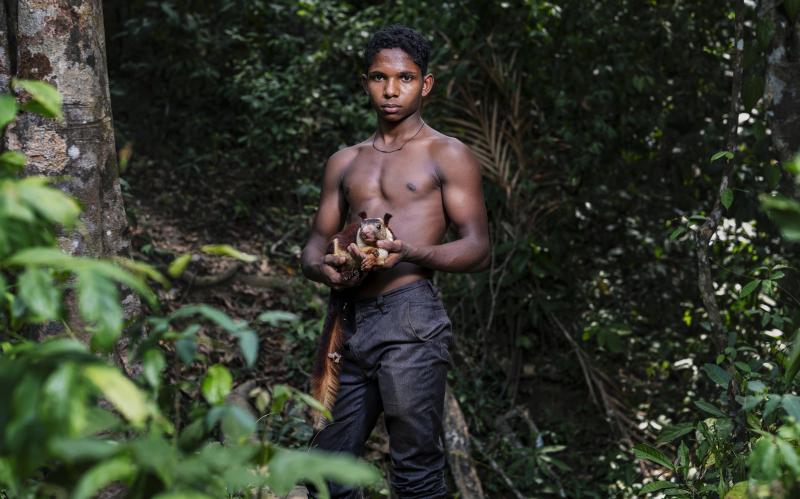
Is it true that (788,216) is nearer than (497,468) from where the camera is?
Yes

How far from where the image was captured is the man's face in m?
3.51

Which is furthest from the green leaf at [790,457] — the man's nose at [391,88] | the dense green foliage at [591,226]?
the dense green foliage at [591,226]

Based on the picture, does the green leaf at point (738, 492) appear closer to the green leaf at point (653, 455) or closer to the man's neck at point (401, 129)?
the green leaf at point (653, 455)

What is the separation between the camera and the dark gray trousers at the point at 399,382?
3.33 m

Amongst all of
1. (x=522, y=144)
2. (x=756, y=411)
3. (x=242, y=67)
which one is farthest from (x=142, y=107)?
(x=756, y=411)

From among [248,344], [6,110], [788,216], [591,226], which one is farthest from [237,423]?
[591,226]

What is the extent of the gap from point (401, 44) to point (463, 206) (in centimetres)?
66

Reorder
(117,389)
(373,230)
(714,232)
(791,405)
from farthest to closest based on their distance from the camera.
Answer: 1. (714,232)
2. (373,230)
3. (791,405)
4. (117,389)

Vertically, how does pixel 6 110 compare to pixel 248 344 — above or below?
above

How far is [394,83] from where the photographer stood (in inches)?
138

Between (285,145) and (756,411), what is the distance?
5.17 m

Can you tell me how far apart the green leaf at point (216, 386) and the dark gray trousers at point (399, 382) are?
1.49 meters

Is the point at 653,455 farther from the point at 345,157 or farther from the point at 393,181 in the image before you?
the point at 345,157

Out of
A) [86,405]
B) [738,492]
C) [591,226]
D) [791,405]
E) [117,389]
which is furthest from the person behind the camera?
[591,226]
